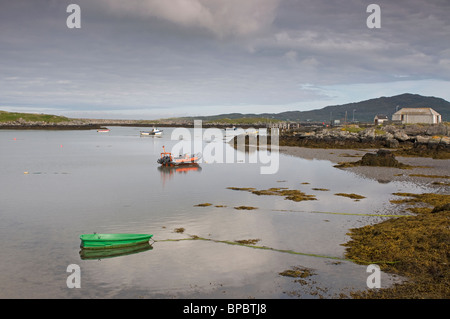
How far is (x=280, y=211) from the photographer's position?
891 inches

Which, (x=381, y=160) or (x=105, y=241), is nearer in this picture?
(x=105, y=241)

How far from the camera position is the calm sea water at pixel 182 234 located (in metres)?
12.3

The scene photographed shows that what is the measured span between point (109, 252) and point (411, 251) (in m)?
11.4

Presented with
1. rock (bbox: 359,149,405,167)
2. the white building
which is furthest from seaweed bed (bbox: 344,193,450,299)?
the white building

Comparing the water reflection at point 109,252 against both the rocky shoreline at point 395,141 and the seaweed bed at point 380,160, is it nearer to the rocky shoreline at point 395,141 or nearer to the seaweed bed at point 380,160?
the seaweed bed at point 380,160

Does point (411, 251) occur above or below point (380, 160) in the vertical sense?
below

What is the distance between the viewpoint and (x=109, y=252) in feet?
50.3

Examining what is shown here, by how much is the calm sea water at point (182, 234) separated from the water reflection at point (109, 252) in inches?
10.5

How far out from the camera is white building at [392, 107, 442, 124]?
11381cm

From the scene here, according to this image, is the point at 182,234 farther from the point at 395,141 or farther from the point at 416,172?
the point at 395,141

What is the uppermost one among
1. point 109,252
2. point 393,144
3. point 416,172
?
point 393,144

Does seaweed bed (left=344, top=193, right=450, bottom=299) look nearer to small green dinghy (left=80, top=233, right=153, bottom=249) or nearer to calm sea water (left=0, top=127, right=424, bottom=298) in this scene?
calm sea water (left=0, top=127, right=424, bottom=298)

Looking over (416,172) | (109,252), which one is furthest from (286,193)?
(416,172)
